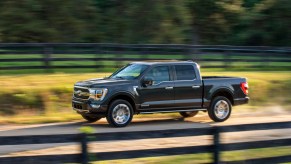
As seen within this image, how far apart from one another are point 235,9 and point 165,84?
111 feet

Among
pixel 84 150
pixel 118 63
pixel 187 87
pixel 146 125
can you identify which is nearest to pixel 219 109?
pixel 187 87

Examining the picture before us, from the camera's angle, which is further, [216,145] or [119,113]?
[119,113]

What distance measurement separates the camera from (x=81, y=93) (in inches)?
548

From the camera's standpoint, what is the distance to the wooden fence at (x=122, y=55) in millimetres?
20750

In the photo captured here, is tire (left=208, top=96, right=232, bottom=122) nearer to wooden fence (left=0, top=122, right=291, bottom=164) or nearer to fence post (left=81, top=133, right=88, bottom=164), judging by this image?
wooden fence (left=0, top=122, right=291, bottom=164)

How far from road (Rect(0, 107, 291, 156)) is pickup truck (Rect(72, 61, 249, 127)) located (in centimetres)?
Answer: 40

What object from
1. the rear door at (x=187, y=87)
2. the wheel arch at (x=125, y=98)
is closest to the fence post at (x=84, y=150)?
the wheel arch at (x=125, y=98)

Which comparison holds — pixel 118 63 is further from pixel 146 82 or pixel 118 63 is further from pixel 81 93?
pixel 81 93

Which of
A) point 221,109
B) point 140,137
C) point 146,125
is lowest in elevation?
point 146,125

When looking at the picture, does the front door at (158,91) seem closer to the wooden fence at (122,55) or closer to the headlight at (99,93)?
the headlight at (99,93)

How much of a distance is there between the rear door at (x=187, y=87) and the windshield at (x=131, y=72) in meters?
1.04

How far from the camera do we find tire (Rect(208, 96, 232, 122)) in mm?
15086

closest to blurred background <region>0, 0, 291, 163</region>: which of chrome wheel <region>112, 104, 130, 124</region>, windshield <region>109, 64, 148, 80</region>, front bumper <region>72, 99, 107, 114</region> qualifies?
front bumper <region>72, 99, 107, 114</region>

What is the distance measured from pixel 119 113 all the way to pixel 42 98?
12.0 ft
